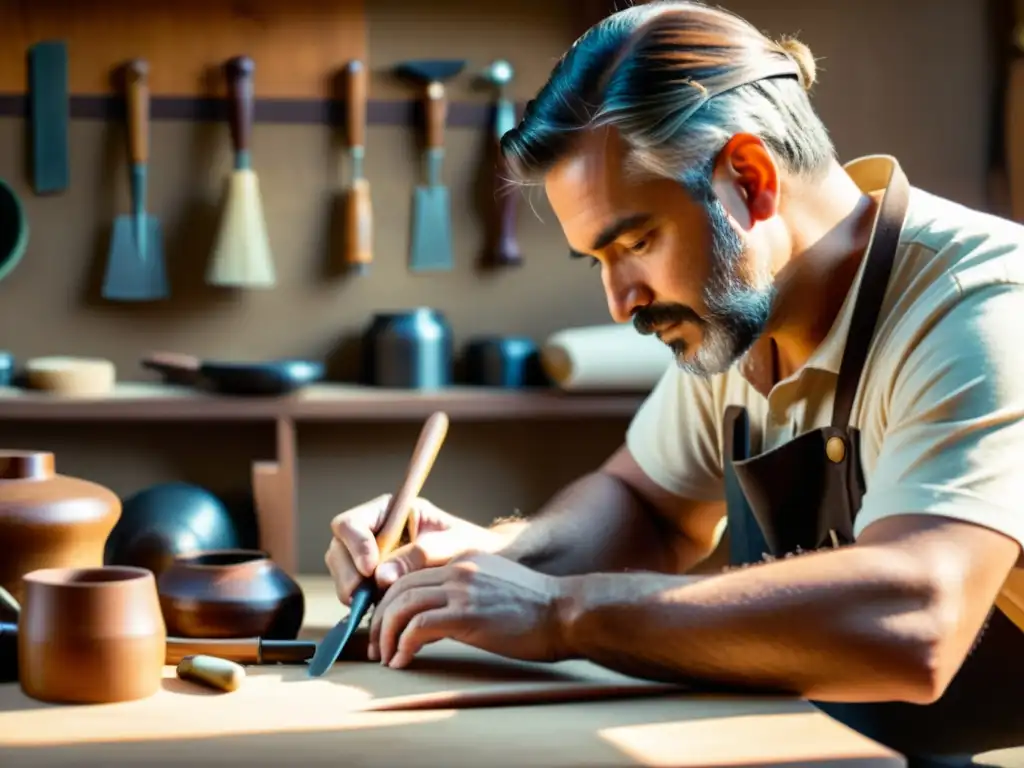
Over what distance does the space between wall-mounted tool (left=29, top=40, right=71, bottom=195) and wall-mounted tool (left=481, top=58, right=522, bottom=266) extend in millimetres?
1097

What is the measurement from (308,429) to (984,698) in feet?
7.13

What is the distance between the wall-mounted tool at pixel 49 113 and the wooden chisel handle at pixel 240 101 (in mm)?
427

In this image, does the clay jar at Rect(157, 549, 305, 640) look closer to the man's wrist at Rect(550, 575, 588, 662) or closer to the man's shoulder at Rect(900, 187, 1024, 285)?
the man's wrist at Rect(550, 575, 588, 662)

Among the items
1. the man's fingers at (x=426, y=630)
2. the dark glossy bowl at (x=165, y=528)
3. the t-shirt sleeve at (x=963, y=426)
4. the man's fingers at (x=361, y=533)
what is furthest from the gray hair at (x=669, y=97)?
the dark glossy bowl at (x=165, y=528)

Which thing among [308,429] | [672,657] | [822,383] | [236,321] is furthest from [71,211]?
[672,657]

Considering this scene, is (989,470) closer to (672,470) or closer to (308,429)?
(672,470)

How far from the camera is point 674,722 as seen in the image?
119 cm

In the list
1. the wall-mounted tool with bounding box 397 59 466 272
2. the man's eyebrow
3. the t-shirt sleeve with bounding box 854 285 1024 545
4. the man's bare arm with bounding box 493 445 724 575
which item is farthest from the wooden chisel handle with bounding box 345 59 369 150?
the t-shirt sleeve with bounding box 854 285 1024 545

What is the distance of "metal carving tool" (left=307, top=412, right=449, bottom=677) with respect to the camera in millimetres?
1448

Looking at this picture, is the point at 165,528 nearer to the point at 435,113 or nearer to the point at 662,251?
the point at 662,251

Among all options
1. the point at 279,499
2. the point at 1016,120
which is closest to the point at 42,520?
the point at 279,499

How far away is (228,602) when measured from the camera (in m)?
1.47

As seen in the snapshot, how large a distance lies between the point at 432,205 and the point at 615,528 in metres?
1.71

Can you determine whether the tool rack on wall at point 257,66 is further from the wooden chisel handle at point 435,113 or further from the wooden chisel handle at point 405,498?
the wooden chisel handle at point 405,498
